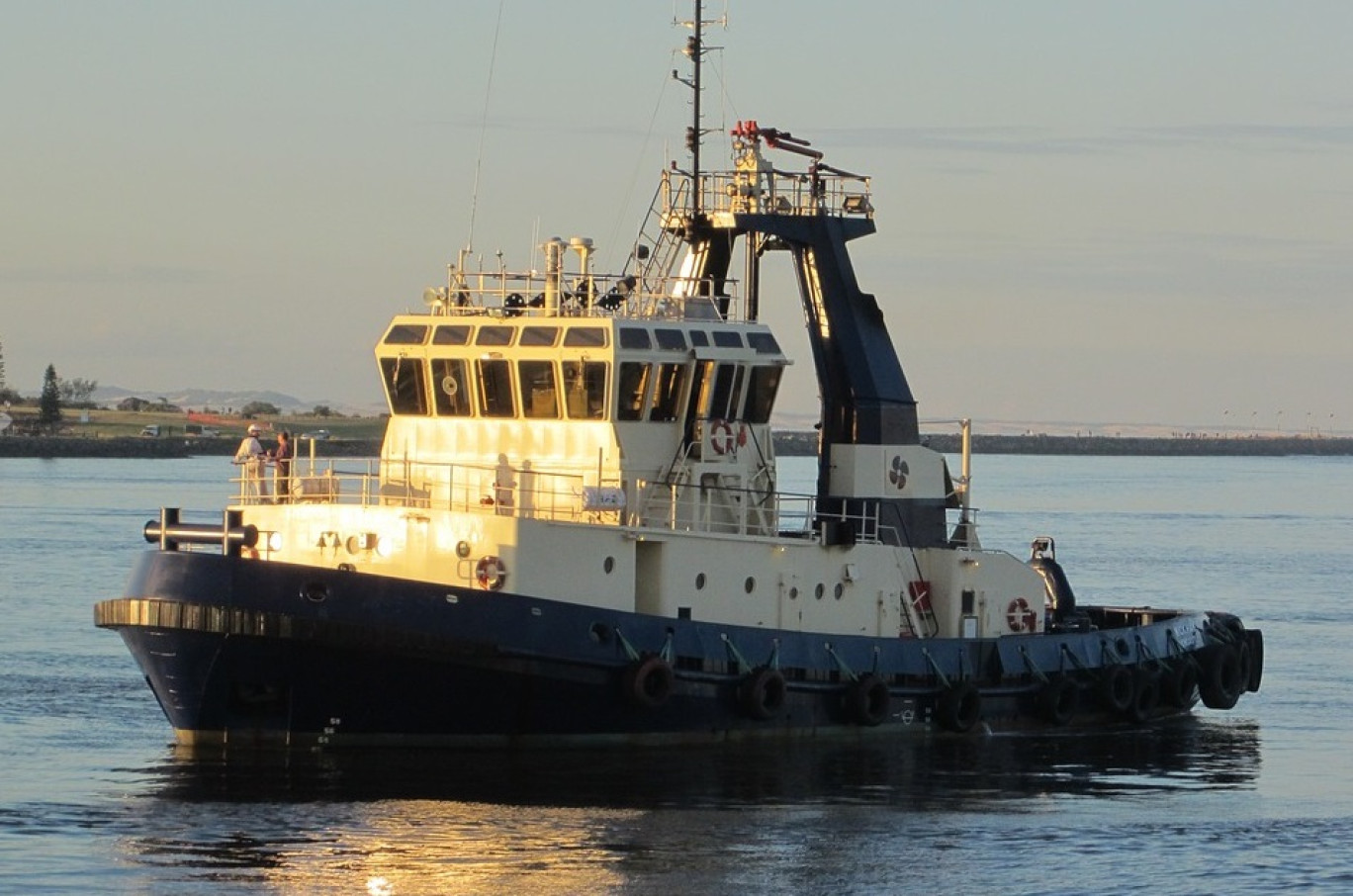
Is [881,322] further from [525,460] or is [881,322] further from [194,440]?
[194,440]

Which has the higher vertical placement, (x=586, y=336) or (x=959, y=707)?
(x=586, y=336)

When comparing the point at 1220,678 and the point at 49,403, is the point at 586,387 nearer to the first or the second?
the point at 1220,678

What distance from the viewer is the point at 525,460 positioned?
22.1m

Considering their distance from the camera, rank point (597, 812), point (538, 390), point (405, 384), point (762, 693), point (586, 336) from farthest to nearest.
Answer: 1. point (405, 384)
2. point (538, 390)
3. point (762, 693)
4. point (586, 336)
5. point (597, 812)

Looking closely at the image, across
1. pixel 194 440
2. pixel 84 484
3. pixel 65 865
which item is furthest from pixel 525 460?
pixel 194 440

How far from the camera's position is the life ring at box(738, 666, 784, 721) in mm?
21891

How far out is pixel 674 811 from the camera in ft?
63.8

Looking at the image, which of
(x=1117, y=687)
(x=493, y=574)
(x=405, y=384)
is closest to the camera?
(x=493, y=574)

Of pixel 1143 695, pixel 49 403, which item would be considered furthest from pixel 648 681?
pixel 49 403

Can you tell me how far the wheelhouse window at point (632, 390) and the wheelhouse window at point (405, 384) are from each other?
80.1 inches

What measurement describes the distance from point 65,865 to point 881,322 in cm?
1098

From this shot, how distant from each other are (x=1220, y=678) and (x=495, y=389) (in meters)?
10.2

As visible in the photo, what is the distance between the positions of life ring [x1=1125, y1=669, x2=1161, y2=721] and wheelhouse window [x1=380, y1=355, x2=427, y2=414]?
8731 mm

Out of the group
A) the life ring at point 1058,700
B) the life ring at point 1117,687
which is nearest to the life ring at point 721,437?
the life ring at point 1058,700
